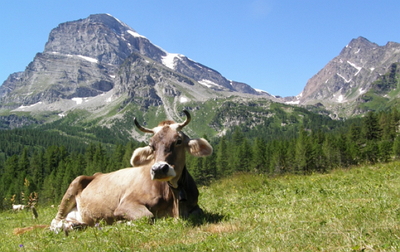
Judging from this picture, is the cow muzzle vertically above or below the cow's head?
below

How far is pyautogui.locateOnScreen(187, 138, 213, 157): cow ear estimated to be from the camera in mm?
7602

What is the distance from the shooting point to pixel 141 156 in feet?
26.6

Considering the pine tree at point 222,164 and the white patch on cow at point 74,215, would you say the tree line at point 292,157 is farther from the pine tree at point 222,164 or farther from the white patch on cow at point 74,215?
the white patch on cow at point 74,215

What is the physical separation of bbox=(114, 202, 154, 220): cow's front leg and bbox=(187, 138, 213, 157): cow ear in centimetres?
179

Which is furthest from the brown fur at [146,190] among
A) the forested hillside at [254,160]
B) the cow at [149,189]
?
the forested hillside at [254,160]

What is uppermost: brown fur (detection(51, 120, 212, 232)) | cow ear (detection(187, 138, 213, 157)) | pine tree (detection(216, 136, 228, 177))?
cow ear (detection(187, 138, 213, 157))

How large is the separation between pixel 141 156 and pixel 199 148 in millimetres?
1569

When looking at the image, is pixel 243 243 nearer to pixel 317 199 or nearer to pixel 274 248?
pixel 274 248

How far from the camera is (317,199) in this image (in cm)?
948

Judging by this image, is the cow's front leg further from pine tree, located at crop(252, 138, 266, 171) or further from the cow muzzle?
pine tree, located at crop(252, 138, 266, 171)

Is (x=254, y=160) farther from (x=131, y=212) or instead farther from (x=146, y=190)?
(x=131, y=212)

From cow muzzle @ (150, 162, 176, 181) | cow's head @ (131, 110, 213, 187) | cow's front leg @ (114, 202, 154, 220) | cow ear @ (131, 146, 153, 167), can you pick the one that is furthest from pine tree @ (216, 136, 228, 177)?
cow muzzle @ (150, 162, 176, 181)

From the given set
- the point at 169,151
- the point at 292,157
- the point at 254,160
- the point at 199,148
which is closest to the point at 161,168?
the point at 169,151

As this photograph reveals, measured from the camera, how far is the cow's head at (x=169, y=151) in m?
6.23
